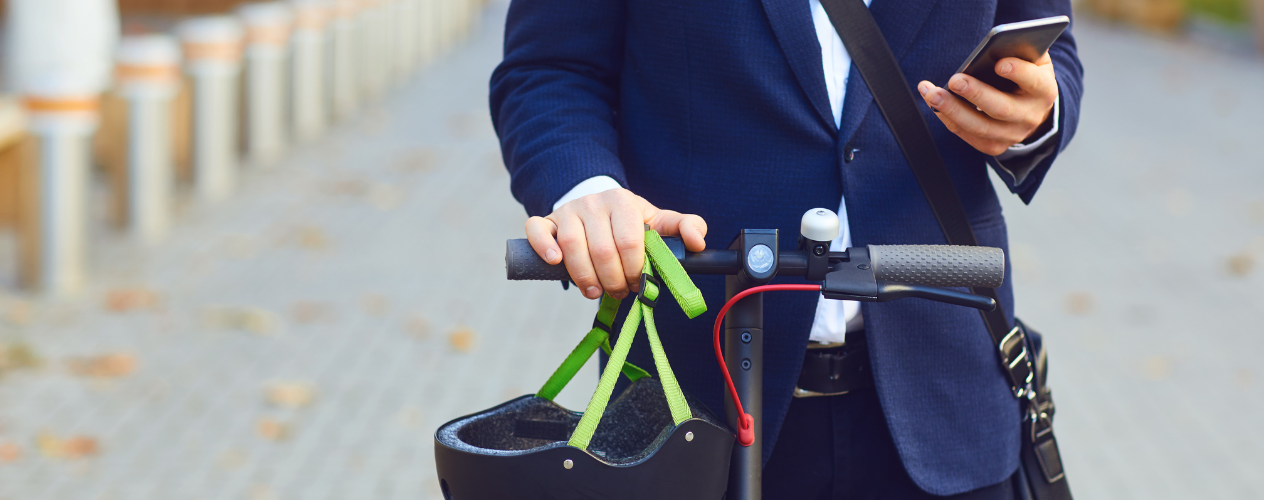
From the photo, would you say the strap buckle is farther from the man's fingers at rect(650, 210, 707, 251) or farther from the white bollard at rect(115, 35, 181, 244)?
the white bollard at rect(115, 35, 181, 244)

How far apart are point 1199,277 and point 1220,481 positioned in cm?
290

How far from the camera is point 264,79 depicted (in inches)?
383

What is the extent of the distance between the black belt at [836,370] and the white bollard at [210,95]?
7441 mm

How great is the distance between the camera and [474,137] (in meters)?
11.4

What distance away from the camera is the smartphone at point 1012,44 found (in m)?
1.28

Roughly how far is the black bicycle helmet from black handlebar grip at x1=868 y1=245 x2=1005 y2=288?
0.70ft

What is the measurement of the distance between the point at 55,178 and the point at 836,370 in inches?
219

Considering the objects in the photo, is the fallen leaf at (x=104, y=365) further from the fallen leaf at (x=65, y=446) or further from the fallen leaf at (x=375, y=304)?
the fallen leaf at (x=375, y=304)

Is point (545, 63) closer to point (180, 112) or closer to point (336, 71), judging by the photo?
point (180, 112)

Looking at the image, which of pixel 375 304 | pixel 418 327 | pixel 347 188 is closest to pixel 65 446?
pixel 418 327

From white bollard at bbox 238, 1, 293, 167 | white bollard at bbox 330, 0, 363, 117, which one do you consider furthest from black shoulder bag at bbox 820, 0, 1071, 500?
white bollard at bbox 330, 0, 363, 117

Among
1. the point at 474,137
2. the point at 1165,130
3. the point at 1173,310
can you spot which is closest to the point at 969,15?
the point at 1173,310

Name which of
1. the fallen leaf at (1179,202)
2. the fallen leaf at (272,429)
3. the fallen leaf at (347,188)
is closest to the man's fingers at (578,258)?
the fallen leaf at (272,429)

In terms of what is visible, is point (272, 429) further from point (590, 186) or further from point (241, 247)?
point (590, 186)
